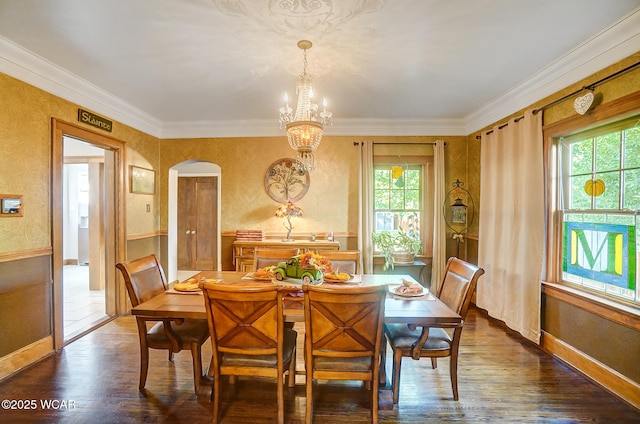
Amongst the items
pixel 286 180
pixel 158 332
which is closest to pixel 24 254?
pixel 158 332

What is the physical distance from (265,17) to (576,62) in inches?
101

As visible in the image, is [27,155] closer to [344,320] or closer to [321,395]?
[344,320]

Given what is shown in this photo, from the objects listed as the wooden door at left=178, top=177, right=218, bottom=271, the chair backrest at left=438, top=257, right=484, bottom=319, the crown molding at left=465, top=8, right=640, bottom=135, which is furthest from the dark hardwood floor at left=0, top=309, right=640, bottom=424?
the wooden door at left=178, top=177, right=218, bottom=271

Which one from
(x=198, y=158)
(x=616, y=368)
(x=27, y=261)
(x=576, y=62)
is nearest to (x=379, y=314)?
(x=616, y=368)

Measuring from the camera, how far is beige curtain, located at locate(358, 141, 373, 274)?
450 centimetres

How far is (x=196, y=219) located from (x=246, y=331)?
533 centimetres

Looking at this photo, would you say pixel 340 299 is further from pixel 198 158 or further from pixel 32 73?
pixel 198 158

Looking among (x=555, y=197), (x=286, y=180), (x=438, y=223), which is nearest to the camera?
(x=555, y=197)

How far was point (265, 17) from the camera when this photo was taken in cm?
212

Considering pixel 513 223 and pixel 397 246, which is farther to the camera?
pixel 397 246

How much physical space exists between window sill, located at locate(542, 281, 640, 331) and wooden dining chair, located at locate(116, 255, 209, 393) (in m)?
3.00

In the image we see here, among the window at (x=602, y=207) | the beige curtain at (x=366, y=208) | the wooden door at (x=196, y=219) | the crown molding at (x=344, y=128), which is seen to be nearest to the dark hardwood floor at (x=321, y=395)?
the window at (x=602, y=207)

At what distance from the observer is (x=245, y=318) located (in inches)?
73.0

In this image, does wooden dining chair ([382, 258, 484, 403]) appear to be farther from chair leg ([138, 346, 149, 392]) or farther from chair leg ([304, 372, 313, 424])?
chair leg ([138, 346, 149, 392])
